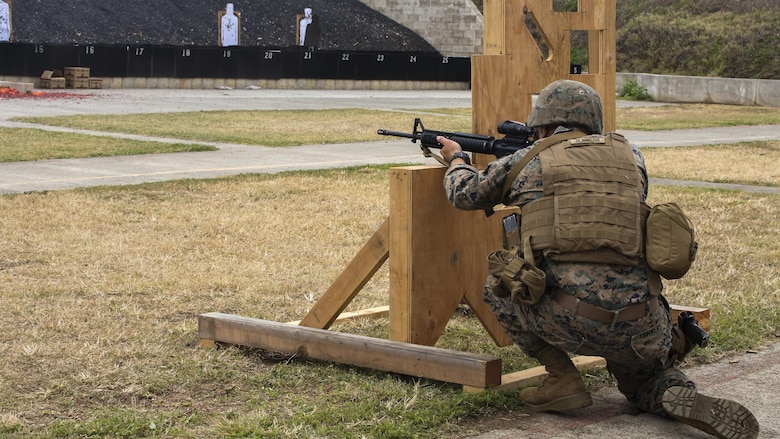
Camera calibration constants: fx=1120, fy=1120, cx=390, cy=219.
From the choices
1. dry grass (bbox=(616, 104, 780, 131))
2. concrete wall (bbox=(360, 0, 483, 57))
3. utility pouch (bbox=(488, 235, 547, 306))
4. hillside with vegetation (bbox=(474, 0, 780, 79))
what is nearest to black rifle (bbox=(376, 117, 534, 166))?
utility pouch (bbox=(488, 235, 547, 306))

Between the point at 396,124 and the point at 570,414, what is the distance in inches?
660

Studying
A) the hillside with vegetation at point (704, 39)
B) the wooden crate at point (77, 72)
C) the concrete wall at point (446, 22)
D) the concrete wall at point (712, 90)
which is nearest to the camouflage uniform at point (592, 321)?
the concrete wall at point (712, 90)

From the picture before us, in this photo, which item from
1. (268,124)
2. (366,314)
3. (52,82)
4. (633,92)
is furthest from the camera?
(633,92)

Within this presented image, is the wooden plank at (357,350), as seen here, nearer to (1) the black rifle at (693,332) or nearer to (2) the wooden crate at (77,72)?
(1) the black rifle at (693,332)

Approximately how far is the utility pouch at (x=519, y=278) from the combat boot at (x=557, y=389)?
363 mm

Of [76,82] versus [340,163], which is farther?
[76,82]

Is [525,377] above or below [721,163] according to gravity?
below

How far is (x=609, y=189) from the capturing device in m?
4.48

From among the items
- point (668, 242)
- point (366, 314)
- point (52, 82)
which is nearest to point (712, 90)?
point (52, 82)

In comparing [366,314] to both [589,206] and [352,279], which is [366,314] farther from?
[589,206]

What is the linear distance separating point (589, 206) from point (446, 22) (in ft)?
138

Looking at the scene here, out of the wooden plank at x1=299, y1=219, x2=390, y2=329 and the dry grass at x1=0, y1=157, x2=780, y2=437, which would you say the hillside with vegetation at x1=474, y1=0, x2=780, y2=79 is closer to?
the dry grass at x1=0, y1=157, x2=780, y2=437

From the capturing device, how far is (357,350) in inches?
209

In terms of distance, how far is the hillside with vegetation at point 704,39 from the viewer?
3578cm
